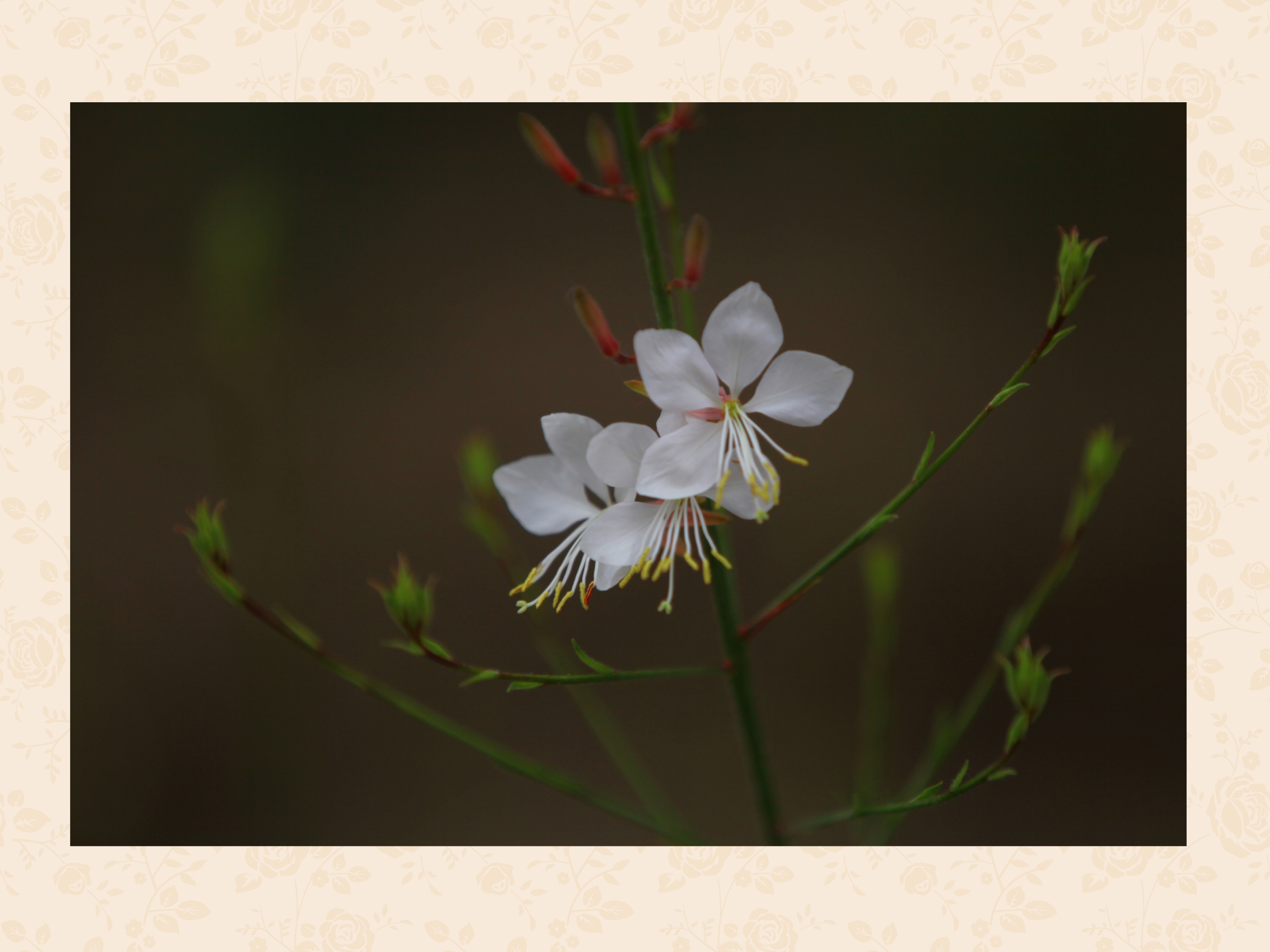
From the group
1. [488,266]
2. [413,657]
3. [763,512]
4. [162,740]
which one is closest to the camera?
[763,512]

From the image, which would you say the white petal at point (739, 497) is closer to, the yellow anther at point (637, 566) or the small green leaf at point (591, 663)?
the yellow anther at point (637, 566)

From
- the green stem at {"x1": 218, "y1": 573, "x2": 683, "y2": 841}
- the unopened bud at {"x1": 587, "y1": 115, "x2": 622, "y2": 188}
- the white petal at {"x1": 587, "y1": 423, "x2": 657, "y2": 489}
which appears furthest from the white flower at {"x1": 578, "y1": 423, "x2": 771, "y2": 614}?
the green stem at {"x1": 218, "y1": 573, "x2": 683, "y2": 841}

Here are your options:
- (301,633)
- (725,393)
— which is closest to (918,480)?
(725,393)

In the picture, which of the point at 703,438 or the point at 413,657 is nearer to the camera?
the point at 703,438

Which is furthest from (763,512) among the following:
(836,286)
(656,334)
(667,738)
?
(836,286)

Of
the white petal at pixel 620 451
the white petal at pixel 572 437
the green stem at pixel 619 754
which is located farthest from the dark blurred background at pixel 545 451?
the white petal at pixel 620 451

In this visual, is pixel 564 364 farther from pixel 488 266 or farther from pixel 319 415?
pixel 319 415

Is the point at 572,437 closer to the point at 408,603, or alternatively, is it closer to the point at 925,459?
the point at 408,603
